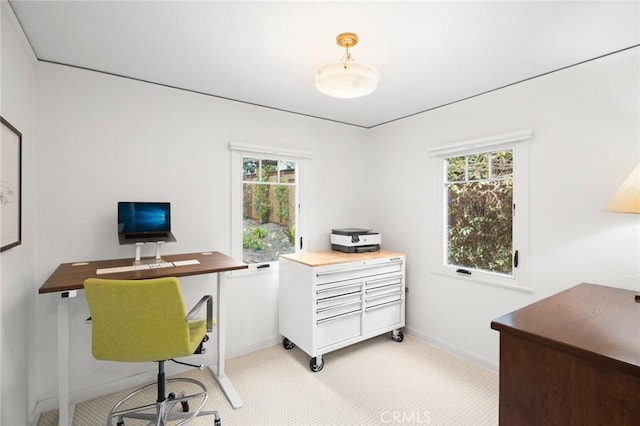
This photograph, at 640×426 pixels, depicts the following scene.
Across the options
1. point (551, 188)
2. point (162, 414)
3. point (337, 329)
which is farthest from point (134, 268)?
point (551, 188)

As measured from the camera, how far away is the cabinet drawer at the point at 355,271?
2629 mm

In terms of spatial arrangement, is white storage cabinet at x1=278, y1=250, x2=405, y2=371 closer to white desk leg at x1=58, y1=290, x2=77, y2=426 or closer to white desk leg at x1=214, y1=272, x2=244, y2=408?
white desk leg at x1=214, y1=272, x2=244, y2=408

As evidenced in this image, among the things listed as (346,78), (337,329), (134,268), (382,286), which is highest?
(346,78)

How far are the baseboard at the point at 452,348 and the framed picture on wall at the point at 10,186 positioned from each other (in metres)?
3.30

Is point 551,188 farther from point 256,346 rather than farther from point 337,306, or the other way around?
point 256,346

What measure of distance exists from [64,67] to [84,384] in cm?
227

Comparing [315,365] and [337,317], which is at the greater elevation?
[337,317]

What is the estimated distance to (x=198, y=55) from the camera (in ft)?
6.63

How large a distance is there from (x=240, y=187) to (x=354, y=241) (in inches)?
49.5

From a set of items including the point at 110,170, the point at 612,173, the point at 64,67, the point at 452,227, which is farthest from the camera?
the point at 452,227

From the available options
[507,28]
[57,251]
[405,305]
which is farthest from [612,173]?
[57,251]

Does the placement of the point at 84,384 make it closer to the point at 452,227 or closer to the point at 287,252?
the point at 287,252

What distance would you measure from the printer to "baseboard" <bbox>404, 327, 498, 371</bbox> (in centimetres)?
100

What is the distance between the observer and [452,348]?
114 inches
